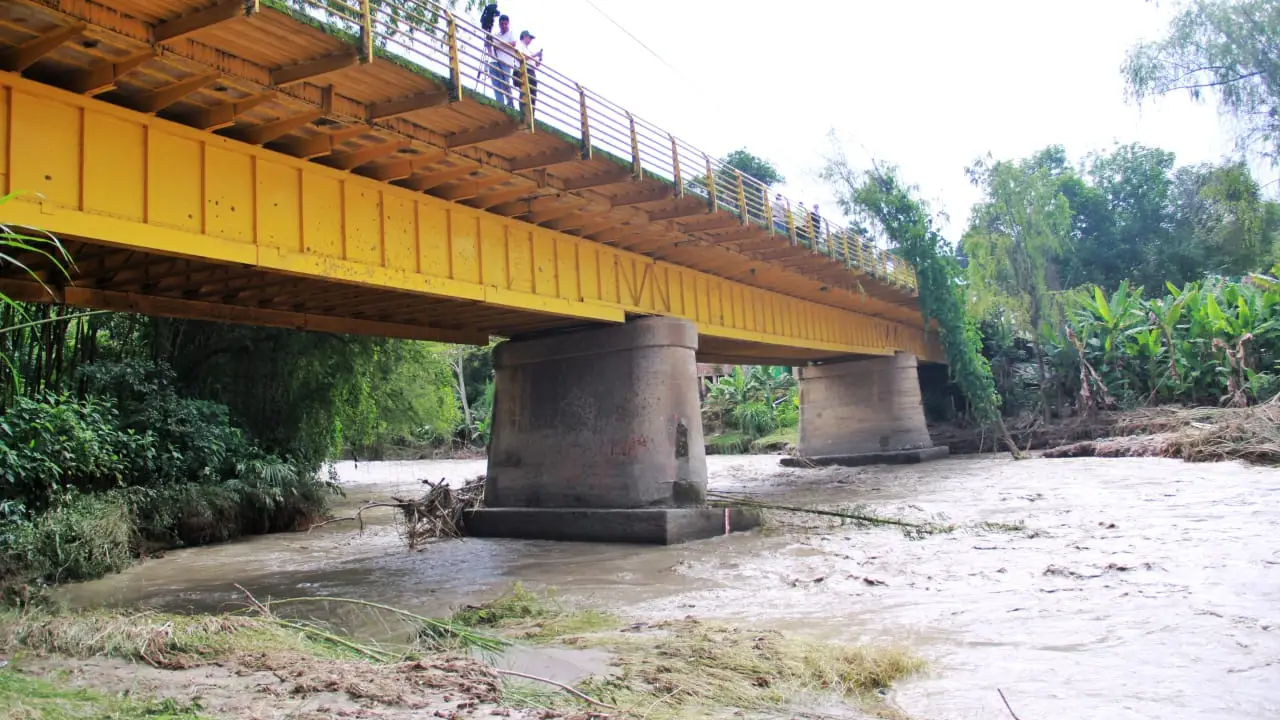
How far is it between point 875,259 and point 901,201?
6.73 m

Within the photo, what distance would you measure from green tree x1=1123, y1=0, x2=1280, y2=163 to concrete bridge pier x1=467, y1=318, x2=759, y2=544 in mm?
16124

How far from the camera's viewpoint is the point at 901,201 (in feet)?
95.0

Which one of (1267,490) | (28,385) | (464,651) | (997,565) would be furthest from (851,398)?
(464,651)

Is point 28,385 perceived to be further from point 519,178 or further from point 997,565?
point 997,565

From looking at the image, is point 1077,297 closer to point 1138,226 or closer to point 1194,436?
point 1194,436

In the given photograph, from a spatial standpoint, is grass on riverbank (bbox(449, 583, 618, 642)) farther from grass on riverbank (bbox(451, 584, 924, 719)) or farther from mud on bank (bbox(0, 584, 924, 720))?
mud on bank (bbox(0, 584, 924, 720))

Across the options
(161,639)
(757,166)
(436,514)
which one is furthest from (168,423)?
(757,166)

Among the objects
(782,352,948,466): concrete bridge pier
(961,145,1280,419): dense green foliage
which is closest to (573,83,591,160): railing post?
(961,145,1280,419): dense green foliage

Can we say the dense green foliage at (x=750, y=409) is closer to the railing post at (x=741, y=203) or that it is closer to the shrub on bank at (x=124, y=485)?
the shrub on bank at (x=124, y=485)

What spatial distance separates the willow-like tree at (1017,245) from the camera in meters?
33.8

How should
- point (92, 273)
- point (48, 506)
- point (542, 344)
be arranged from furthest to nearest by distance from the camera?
1. point (542, 344)
2. point (48, 506)
3. point (92, 273)

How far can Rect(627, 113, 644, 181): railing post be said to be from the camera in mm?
11781

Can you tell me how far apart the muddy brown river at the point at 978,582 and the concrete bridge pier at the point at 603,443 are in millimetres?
693

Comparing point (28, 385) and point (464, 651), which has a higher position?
point (28, 385)
